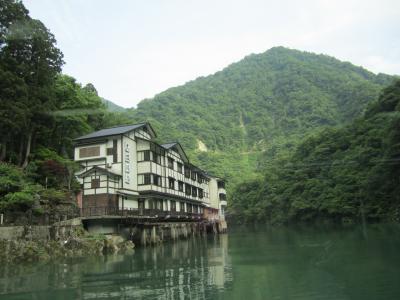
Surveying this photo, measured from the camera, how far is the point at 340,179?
216 ft

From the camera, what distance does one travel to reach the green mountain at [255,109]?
429ft

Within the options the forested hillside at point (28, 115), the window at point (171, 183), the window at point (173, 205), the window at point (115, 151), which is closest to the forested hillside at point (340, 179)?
the window at point (171, 183)

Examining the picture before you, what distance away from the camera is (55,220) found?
29969mm

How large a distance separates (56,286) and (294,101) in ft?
502

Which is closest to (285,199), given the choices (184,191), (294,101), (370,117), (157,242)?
(370,117)

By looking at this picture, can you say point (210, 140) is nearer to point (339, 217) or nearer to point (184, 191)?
point (339, 217)

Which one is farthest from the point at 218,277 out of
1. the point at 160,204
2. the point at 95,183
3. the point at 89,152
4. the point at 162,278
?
the point at 160,204

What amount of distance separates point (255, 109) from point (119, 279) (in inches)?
6281

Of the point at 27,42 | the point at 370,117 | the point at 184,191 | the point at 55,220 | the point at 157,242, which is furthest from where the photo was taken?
the point at 370,117

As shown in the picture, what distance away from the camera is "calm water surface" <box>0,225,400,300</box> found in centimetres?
1484

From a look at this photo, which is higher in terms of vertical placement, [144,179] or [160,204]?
[144,179]

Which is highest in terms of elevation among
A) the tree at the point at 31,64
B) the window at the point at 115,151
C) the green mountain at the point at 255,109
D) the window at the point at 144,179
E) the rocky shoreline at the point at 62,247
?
the green mountain at the point at 255,109

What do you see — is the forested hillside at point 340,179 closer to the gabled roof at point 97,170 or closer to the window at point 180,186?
the window at point 180,186

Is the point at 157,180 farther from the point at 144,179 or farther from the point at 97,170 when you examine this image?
the point at 97,170
